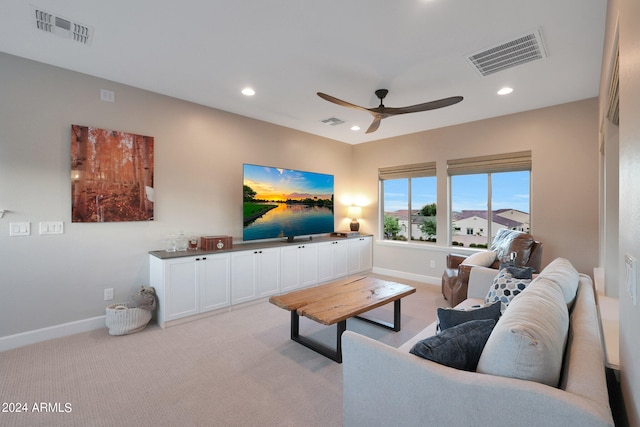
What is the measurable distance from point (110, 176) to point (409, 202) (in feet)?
15.0

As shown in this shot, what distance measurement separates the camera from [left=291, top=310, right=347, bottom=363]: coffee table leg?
8.21 ft

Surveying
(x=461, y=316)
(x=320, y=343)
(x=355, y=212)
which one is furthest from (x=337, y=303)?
(x=355, y=212)

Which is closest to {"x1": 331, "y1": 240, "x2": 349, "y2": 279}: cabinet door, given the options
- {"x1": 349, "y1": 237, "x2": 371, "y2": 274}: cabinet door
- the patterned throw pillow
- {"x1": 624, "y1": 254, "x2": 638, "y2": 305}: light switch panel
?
{"x1": 349, "y1": 237, "x2": 371, "y2": 274}: cabinet door

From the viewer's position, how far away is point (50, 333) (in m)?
2.87

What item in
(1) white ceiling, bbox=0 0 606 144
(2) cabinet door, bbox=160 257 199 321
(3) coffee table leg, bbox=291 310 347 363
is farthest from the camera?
(2) cabinet door, bbox=160 257 199 321

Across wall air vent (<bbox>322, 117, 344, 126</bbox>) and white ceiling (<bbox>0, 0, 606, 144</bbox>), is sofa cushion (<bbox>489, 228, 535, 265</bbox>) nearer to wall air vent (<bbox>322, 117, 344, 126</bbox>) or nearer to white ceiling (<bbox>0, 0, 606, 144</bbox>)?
white ceiling (<bbox>0, 0, 606, 144</bbox>)

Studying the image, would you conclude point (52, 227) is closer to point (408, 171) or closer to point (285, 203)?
point (285, 203)

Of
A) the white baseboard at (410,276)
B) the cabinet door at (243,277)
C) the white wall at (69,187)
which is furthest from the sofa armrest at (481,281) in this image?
the white wall at (69,187)

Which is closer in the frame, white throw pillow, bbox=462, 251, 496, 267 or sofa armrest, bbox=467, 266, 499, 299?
sofa armrest, bbox=467, 266, 499, 299

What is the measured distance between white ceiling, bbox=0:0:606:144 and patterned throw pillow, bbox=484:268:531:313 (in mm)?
1901

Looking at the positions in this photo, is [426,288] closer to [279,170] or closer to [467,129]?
[467,129]

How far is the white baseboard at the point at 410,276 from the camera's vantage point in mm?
4949

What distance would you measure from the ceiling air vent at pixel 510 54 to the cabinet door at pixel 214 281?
339 centimetres

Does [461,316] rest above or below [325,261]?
above
